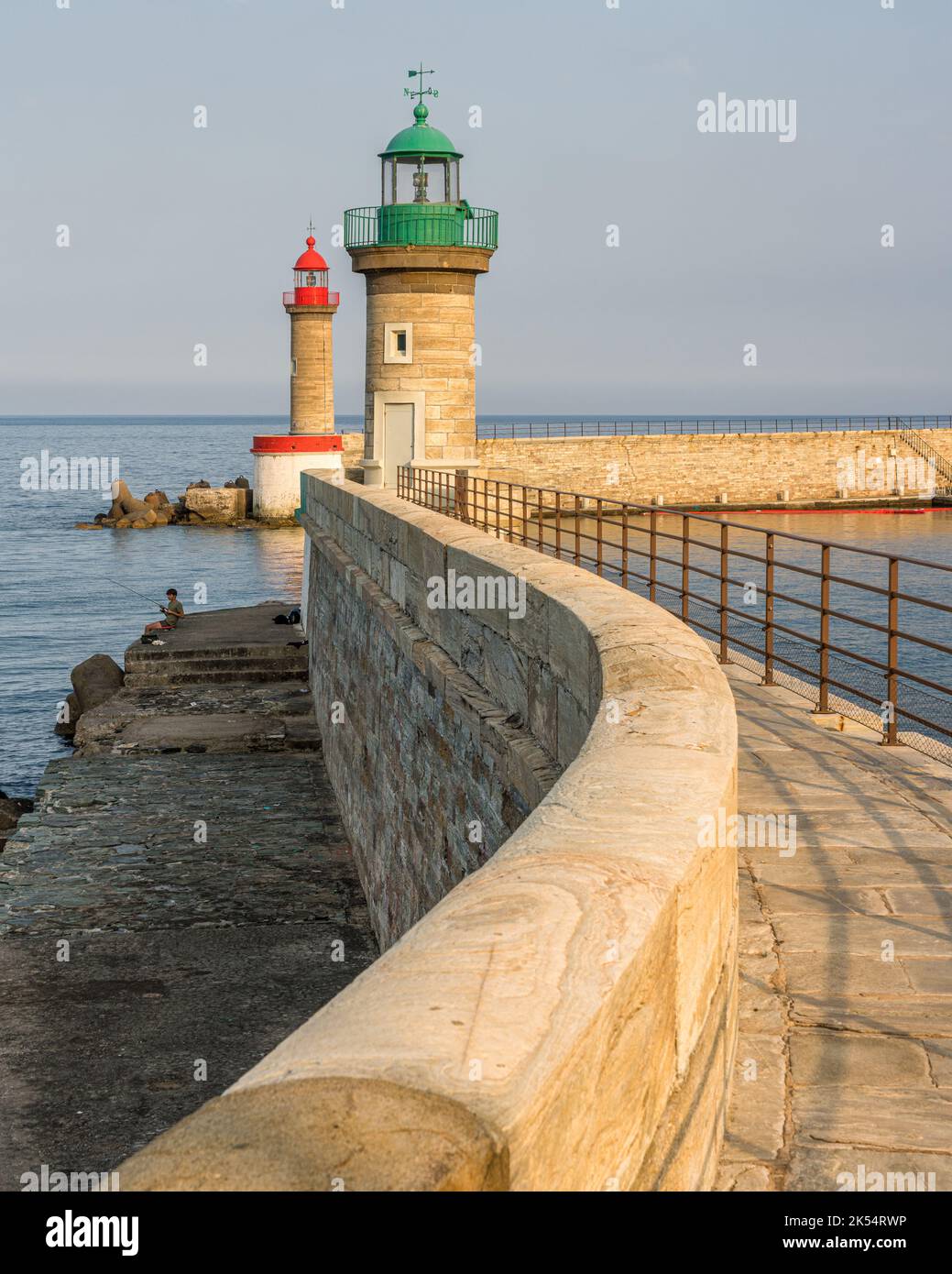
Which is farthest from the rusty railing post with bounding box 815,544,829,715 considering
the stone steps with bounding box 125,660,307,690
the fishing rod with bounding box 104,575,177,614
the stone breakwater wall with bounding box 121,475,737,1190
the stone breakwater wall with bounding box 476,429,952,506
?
the stone breakwater wall with bounding box 476,429,952,506

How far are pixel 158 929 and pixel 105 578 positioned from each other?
40260mm

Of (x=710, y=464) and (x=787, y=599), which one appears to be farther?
(x=710, y=464)

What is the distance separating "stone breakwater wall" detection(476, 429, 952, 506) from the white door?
31836 millimetres

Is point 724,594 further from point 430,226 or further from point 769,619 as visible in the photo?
point 430,226

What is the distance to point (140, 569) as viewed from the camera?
53.2 m

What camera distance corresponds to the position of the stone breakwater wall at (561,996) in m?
1.90

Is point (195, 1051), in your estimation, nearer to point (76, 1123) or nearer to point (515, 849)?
point (76, 1123)

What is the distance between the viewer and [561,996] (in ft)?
7.72

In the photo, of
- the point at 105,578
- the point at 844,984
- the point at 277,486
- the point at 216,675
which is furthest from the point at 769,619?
the point at 277,486

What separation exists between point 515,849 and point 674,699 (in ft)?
5.12

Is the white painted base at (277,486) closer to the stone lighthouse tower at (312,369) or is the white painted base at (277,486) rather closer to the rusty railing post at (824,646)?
the stone lighthouse tower at (312,369)

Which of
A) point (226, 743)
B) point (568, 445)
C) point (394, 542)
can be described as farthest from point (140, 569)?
point (394, 542)

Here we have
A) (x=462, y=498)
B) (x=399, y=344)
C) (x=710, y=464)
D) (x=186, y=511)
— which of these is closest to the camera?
(x=462, y=498)

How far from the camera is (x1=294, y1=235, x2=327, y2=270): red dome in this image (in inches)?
2170
